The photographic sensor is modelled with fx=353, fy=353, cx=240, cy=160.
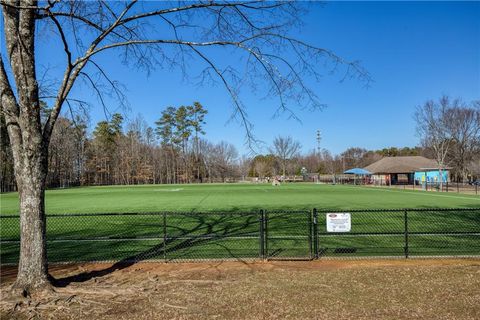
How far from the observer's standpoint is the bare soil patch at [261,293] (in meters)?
5.12

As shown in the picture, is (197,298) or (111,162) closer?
(197,298)

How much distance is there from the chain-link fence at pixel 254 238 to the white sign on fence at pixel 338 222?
24 mm

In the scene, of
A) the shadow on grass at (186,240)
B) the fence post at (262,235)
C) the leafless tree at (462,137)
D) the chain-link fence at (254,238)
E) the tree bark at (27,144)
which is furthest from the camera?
the leafless tree at (462,137)

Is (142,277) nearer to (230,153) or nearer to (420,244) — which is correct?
(420,244)

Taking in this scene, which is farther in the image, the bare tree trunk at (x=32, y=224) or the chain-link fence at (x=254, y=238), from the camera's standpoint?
the chain-link fence at (x=254, y=238)

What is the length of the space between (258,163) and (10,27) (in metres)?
103

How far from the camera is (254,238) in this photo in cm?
1070

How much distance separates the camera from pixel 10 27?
620cm

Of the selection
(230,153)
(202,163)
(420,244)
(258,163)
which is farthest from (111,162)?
(420,244)

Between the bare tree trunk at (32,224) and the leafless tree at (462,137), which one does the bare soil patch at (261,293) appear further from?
the leafless tree at (462,137)

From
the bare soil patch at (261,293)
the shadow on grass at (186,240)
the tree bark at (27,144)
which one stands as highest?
the tree bark at (27,144)

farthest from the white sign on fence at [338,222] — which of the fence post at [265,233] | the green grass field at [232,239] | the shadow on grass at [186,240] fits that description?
the shadow on grass at [186,240]

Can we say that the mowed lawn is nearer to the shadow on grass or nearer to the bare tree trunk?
the shadow on grass

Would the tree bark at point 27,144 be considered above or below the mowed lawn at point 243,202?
above
